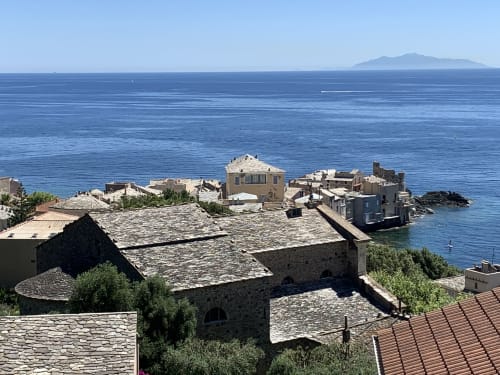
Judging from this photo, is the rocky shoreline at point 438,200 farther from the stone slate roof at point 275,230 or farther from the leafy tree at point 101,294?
the leafy tree at point 101,294

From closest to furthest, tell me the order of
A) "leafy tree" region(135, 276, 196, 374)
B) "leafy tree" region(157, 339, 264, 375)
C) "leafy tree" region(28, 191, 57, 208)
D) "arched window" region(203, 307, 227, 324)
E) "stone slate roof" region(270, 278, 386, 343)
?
1. "leafy tree" region(157, 339, 264, 375)
2. "leafy tree" region(135, 276, 196, 374)
3. "arched window" region(203, 307, 227, 324)
4. "stone slate roof" region(270, 278, 386, 343)
5. "leafy tree" region(28, 191, 57, 208)

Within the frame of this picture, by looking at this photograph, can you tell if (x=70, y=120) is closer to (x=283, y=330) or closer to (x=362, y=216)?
(x=362, y=216)

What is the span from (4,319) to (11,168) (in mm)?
101873

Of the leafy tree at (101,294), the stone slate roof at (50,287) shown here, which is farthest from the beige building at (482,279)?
the leafy tree at (101,294)

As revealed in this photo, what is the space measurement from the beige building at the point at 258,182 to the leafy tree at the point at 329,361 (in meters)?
50.6

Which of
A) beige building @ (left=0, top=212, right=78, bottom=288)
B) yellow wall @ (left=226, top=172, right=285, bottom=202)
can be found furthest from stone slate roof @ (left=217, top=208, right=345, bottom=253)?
yellow wall @ (left=226, top=172, right=285, bottom=202)

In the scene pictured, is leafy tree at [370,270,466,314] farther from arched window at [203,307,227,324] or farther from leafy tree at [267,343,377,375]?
arched window at [203,307,227,324]

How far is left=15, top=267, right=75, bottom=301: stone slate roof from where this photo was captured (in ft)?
86.9

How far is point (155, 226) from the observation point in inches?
1130

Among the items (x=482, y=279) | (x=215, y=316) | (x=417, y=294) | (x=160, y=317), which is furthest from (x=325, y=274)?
(x=482, y=279)

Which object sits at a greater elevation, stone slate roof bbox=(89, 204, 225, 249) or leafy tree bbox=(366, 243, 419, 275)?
stone slate roof bbox=(89, 204, 225, 249)

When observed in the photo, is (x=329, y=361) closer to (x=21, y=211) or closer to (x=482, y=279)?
(x=482, y=279)

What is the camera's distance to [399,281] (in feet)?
115

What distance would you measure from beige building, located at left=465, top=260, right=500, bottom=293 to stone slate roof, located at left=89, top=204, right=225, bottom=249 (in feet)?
70.2
